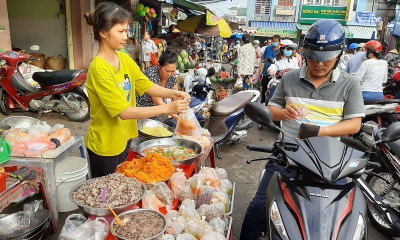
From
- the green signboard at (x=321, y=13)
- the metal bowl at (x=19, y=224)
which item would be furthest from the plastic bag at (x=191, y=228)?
the green signboard at (x=321, y=13)

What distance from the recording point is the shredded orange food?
2.17 meters

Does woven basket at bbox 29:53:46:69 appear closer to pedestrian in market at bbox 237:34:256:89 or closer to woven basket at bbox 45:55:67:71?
woven basket at bbox 45:55:67:71

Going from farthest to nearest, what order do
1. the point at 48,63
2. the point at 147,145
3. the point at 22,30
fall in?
the point at 22,30, the point at 48,63, the point at 147,145

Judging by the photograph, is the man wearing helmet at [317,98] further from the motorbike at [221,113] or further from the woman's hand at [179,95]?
the motorbike at [221,113]

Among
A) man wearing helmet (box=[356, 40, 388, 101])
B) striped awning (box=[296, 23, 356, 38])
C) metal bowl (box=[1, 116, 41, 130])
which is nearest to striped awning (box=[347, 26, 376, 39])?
striped awning (box=[296, 23, 356, 38])

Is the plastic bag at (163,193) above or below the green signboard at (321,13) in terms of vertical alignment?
below

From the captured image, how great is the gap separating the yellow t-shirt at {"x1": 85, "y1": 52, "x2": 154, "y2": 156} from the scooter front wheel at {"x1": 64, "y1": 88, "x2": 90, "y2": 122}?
149 inches

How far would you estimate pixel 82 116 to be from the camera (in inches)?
243

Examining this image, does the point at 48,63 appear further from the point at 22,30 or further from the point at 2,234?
the point at 2,234

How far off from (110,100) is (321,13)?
33.1 metres

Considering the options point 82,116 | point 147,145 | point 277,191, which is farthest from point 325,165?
point 82,116

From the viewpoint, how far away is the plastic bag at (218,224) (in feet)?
6.05

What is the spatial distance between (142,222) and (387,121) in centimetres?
476

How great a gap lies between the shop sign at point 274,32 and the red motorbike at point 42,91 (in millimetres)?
27740
